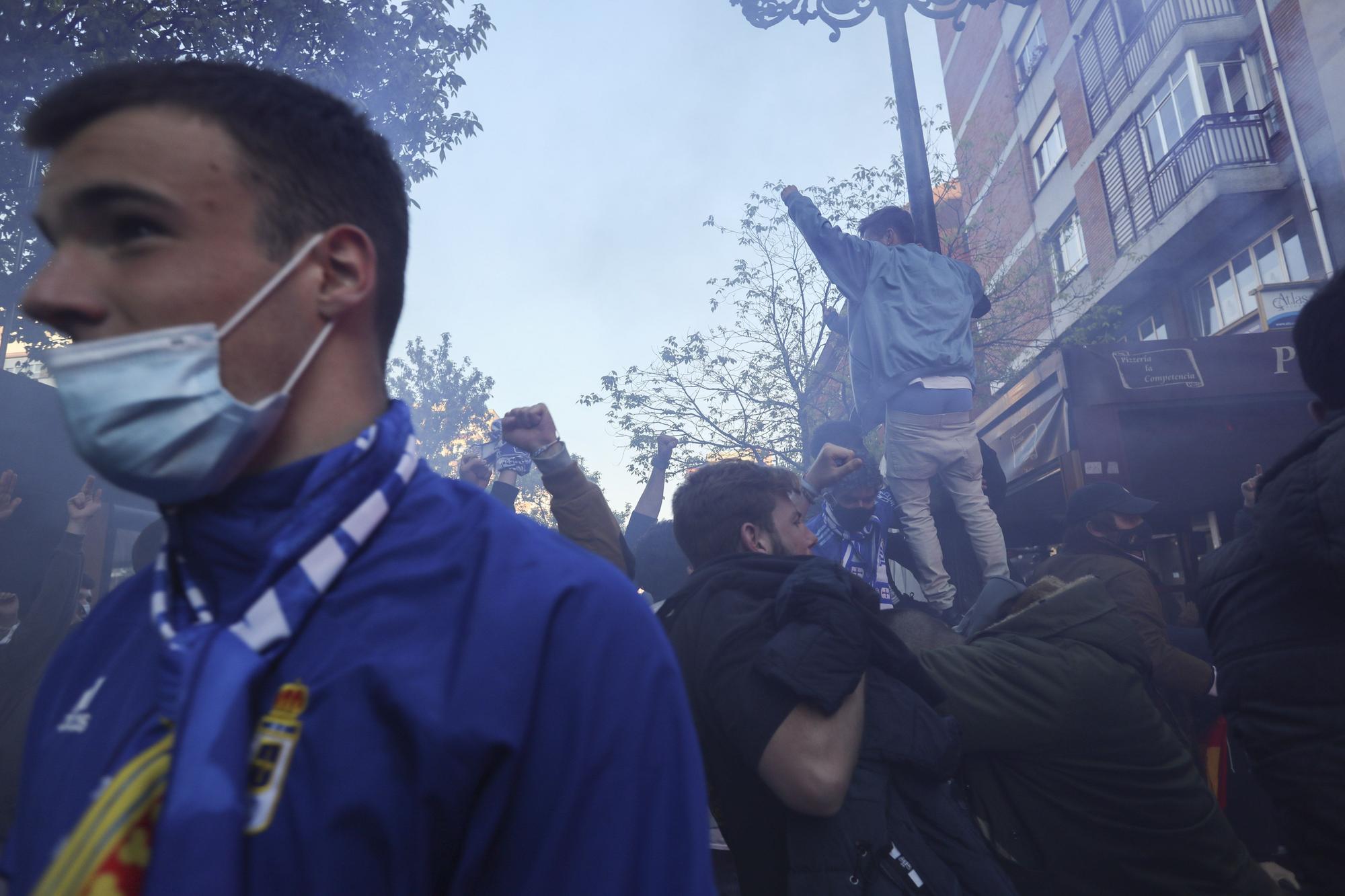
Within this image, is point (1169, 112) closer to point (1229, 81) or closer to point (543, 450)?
point (1229, 81)

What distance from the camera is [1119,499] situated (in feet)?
14.7

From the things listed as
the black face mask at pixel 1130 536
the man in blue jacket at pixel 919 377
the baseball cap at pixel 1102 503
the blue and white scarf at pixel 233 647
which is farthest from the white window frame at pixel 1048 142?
the blue and white scarf at pixel 233 647

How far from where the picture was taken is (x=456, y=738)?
2.74ft

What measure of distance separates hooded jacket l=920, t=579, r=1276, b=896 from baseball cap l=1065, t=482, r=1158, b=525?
76.6 inches

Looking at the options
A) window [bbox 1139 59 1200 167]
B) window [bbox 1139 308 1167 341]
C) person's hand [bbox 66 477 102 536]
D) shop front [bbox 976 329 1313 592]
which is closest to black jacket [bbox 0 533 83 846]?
person's hand [bbox 66 477 102 536]

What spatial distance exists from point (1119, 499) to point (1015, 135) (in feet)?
73.8

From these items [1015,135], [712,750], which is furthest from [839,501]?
[1015,135]

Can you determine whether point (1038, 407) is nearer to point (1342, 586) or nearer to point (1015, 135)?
point (1342, 586)

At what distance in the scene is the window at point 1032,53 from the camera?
2192cm

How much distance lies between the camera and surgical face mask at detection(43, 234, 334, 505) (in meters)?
1.01

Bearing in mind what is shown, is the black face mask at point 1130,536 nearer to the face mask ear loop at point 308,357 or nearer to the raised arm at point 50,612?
the face mask ear loop at point 308,357

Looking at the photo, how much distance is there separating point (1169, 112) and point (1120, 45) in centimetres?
237

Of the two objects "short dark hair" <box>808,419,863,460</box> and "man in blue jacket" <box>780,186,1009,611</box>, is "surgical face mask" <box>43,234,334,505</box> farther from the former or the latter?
"short dark hair" <box>808,419,863,460</box>

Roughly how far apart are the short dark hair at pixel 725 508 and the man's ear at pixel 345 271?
6.24 feet
